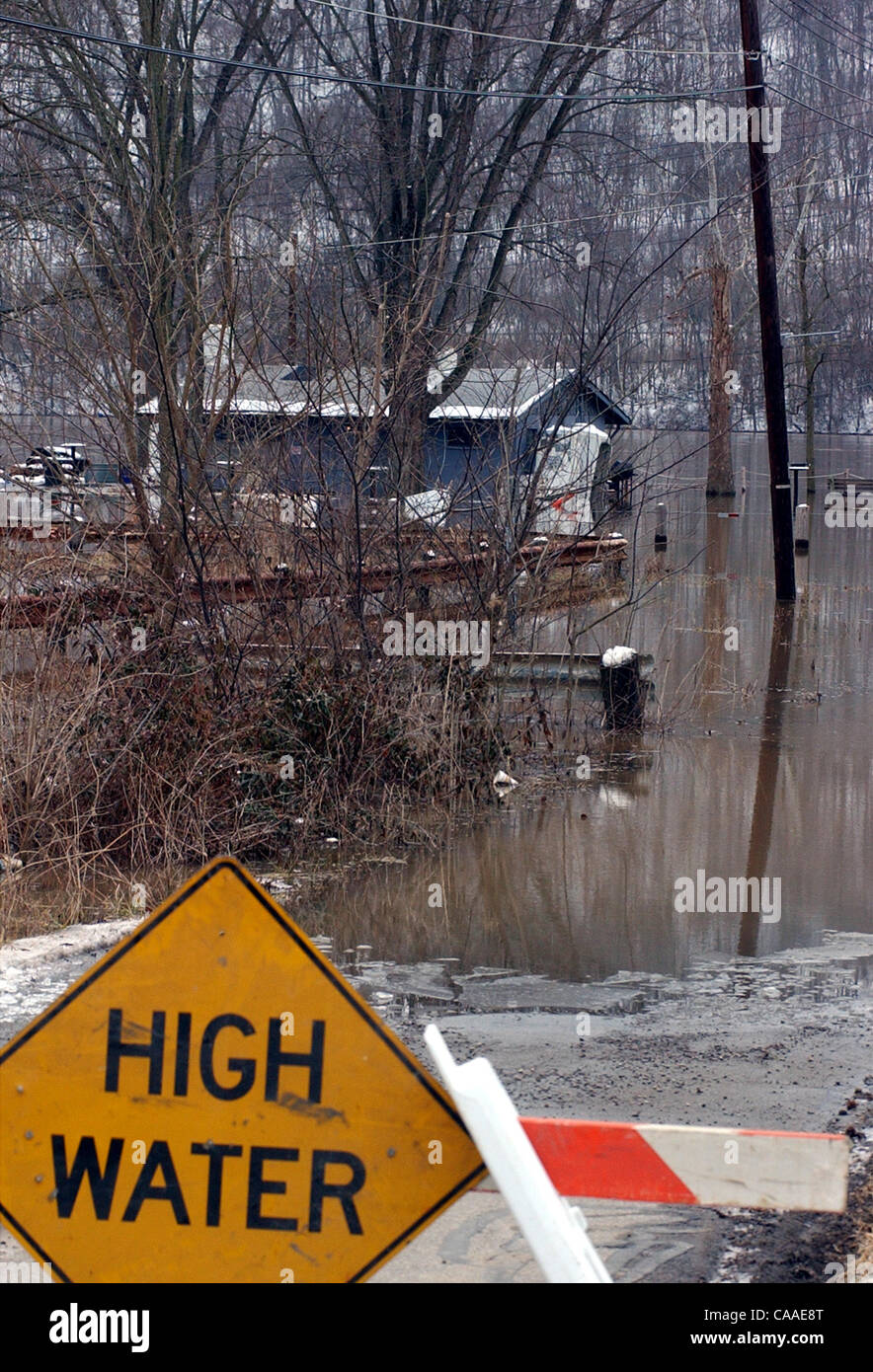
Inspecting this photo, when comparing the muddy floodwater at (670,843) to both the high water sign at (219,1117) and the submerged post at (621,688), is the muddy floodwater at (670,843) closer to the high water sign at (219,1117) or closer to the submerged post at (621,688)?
the submerged post at (621,688)

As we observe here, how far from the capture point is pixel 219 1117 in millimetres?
2701

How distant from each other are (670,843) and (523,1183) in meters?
6.34

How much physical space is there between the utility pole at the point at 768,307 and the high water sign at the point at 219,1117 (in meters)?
15.2

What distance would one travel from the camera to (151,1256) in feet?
8.79

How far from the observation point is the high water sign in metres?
2.66

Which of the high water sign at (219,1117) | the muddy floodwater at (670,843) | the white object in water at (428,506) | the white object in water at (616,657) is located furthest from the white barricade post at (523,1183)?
the white object in water at (616,657)

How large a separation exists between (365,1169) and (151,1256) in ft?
1.48

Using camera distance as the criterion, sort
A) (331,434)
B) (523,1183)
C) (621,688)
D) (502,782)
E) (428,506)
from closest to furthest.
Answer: (523,1183)
(331,434)
(502,782)
(428,506)
(621,688)

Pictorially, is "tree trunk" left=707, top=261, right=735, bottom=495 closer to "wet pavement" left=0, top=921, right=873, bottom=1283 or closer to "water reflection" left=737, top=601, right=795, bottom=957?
"water reflection" left=737, top=601, right=795, bottom=957

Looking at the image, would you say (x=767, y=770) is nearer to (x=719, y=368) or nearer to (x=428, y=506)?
(x=428, y=506)

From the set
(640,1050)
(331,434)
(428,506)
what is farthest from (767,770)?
(640,1050)
